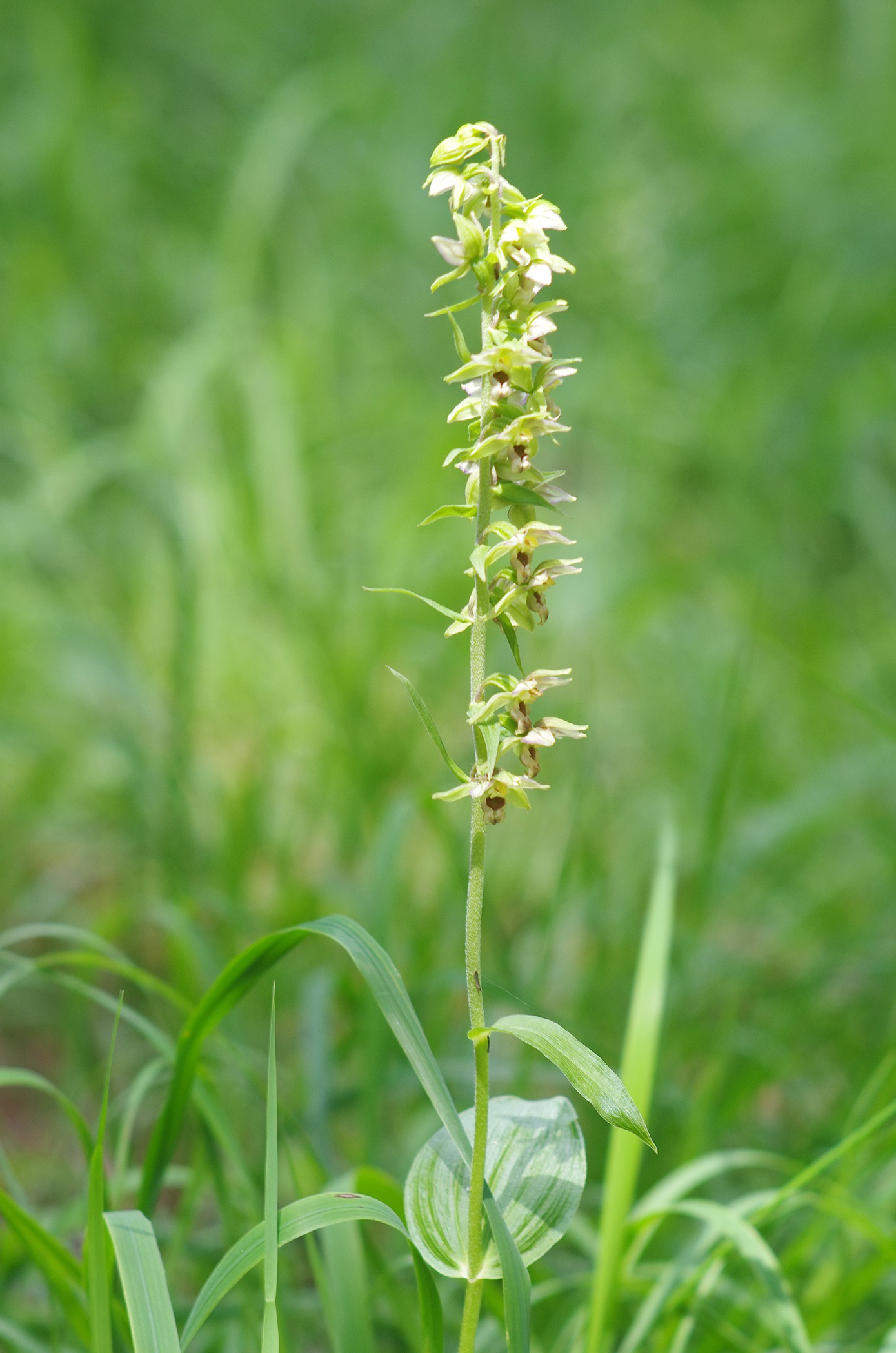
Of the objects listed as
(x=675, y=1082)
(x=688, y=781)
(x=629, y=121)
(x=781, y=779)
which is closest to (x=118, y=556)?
(x=688, y=781)

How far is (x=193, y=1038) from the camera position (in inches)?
61.2

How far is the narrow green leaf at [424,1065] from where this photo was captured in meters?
1.29

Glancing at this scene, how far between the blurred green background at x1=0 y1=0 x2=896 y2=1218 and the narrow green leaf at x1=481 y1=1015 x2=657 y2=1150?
821mm

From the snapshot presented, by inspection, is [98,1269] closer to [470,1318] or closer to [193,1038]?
[193,1038]

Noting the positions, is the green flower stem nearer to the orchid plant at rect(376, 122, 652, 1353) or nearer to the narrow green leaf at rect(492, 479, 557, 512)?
the orchid plant at rect(376, 122, 652, 1353)

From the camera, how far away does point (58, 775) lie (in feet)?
11.8

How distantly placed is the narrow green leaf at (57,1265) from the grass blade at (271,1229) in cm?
42

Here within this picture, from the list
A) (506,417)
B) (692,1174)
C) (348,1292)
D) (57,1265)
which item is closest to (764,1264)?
(692,1174)

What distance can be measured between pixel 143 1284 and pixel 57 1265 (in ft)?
1.15

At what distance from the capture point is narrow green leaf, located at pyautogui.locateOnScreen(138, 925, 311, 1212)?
1521mm

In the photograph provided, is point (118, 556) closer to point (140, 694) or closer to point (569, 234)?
point (140, 694)

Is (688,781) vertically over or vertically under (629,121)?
under

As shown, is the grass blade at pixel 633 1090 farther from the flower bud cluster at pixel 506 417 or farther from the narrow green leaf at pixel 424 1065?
the flower bud cluster at pixel 506 417

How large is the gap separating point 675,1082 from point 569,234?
202 inches
